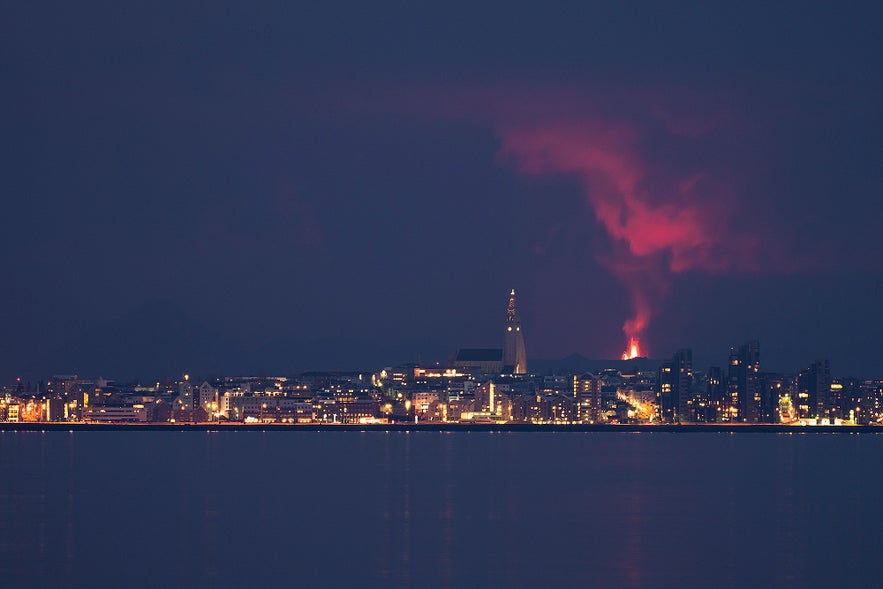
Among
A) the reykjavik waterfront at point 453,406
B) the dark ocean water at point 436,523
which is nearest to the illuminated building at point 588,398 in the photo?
the reykjavik waterfront at point 453,406

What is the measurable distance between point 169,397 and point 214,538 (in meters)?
146

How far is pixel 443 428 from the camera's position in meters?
166

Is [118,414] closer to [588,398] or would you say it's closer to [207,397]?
[207,397]

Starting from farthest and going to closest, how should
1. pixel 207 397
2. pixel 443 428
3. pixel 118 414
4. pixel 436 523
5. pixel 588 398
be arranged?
pixel 207 397 < pixel 588 398 < pixel 118 414 < pixel 443 428 < pixel 436 523

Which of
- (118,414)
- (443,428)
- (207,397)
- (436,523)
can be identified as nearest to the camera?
(436,523)

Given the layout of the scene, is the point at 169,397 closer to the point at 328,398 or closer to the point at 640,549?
the point at 328,398

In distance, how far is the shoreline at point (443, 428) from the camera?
166 m

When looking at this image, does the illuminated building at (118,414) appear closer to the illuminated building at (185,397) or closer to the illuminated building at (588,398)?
the illuminated building at (185,397)

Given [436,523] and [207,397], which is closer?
[436,523]

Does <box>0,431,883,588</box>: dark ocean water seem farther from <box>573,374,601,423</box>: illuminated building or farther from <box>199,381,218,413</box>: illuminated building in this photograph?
<box>199,381,218,413</box>: illuminated building

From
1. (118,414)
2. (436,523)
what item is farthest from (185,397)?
(436,523)

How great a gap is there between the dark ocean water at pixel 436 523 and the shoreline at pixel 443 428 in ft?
265

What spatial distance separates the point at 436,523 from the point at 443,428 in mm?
118057

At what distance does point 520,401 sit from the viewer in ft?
599
